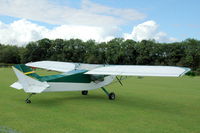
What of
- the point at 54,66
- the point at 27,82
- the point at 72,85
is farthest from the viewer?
the point at 54,66

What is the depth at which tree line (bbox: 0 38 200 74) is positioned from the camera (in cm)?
6700

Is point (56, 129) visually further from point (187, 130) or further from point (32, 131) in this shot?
point (187, 130)

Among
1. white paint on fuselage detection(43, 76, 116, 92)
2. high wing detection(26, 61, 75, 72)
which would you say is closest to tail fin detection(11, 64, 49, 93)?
white paint on fuselage detection(43, 76, 116, 92)

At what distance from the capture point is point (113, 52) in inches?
2982

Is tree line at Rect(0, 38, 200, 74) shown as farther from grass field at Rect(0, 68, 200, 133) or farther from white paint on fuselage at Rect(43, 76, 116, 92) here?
grass field at Rect(0, 68, 200, 133)

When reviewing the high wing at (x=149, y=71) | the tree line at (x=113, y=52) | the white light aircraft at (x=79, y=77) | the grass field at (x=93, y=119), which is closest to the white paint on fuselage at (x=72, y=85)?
the white light aircraft at (x=79, y=77)

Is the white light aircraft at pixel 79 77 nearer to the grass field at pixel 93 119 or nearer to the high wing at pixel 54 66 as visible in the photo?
the grass field at pixel 93 119

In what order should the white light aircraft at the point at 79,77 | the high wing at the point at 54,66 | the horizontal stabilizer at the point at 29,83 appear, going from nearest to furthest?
the white light aircraft at the point at 79,77
the horizontal stabilizer at the point at 29,83
the high wing at the point at 54,66

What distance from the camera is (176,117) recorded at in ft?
26.2

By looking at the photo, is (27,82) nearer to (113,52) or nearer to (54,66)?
(54,66)

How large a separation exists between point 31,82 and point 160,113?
206 inches

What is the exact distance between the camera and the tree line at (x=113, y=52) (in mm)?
67000

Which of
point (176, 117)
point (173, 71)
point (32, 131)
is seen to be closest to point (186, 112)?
point (176, 117)

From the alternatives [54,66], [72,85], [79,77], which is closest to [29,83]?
[72,85]
